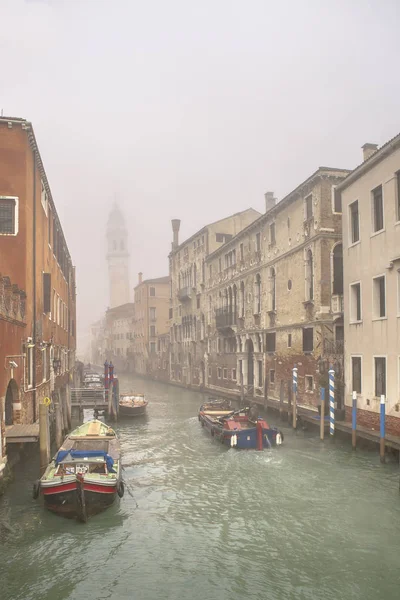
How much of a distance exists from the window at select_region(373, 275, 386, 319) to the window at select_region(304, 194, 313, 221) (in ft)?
22.4

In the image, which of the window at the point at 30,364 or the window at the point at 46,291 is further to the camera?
the window at the point at 46,291

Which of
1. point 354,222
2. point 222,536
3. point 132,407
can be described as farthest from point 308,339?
point 222,536

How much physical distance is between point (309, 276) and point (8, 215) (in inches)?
509

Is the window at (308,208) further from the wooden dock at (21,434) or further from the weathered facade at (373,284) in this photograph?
the wooden dock at (21,434)

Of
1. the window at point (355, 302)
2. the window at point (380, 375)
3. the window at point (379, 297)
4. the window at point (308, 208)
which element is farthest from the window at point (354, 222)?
the window at point (380, 375)

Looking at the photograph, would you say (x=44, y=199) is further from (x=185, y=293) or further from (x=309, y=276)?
(x=185, y=293)

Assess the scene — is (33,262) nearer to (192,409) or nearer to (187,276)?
(192,409)

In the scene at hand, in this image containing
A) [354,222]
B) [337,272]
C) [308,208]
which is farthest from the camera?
[308,208]

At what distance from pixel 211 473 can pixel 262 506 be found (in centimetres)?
332

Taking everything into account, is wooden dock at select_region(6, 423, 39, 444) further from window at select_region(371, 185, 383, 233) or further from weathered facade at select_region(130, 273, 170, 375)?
weathered facade at select_region(130, 273, 170, 375)

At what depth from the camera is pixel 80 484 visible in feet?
37.5

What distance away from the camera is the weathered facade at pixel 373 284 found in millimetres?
16375

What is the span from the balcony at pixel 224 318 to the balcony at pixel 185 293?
7.29 metres

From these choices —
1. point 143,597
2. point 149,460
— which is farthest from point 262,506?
point 149,460
